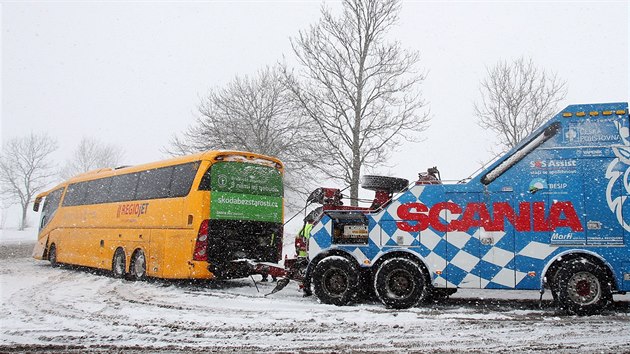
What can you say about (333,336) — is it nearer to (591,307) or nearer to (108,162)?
(591,307)

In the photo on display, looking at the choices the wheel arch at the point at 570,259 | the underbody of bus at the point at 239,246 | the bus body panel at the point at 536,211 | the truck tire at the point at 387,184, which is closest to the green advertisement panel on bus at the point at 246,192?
the underbody of bus at the point at 239,246

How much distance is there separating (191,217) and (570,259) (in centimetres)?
826

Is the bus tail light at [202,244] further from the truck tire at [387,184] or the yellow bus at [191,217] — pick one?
the truck tire at [387,184]

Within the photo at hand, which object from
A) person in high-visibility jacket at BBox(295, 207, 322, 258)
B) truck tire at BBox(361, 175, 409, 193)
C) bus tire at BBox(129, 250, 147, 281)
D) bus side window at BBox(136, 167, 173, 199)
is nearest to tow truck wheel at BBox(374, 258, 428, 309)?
truck tire at BBox(361, 175, 409, 193)

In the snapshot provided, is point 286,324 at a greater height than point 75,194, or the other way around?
point 75,194

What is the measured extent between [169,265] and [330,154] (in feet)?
32.6

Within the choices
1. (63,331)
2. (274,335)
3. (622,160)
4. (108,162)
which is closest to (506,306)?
(622,160)

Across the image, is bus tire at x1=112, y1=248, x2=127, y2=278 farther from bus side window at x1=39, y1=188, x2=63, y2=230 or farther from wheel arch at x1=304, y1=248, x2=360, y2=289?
wheel arch at x1=304, y1=248, x2=360, y2=289

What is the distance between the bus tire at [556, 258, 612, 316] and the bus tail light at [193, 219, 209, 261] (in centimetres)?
760

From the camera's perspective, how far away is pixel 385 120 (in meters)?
21.6

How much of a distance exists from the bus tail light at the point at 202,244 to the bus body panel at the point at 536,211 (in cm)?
500

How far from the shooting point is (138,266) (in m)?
14.6

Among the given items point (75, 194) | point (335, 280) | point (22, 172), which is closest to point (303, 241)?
point (335, 280)

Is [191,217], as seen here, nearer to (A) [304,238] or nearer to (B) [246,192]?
(B) [246,192]
